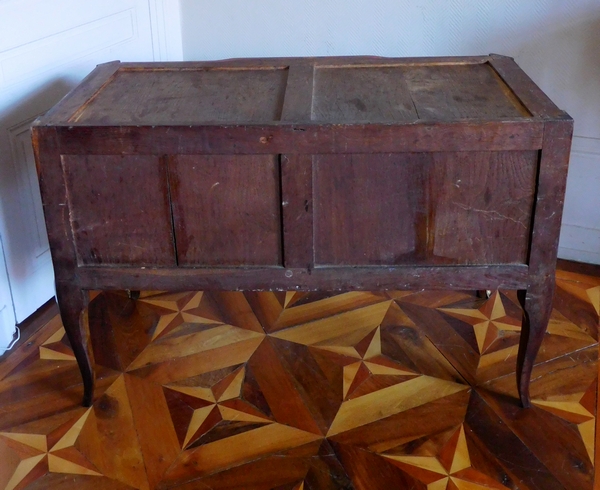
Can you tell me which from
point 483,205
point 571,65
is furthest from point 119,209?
point 571,65

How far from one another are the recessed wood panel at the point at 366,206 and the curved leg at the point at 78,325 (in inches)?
19.9

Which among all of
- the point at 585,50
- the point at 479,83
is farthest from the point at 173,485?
the point at 585,50

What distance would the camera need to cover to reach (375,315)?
1.84m

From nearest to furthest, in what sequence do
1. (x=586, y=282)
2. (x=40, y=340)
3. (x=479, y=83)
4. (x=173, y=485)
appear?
(x=173, y=485)
(x=479, y=83)
(x=40, y=340)
(x=586, y=282)

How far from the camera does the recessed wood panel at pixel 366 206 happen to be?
3.98 ft

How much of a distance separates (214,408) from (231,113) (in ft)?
2.20

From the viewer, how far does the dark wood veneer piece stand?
119 cm

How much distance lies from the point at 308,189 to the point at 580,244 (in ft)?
4.11

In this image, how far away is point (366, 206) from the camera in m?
1.25

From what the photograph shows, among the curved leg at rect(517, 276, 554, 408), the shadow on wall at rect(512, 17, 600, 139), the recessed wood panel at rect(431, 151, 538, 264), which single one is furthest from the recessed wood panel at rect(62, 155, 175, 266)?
the shadow on wall at rect(512, 17, 600, 139)

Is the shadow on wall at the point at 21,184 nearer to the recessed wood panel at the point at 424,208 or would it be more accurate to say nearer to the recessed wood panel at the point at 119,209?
the recessed wood panel at the point at 119,209

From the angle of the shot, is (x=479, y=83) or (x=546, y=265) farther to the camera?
(x=479, y=83)

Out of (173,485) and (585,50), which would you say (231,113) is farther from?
(585,50)

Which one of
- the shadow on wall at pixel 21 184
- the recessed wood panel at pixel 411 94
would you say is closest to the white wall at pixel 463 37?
the recessed wood panel at pixel 411 94
